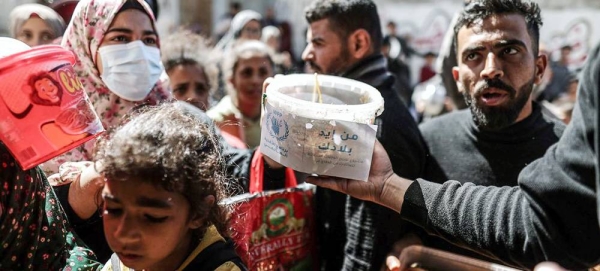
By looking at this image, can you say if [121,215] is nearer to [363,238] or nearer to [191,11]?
[363,238]

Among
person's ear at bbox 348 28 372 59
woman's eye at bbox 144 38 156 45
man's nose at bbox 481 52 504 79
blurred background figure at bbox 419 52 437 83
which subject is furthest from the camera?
blurred background figure at bbox 419 52 437 83

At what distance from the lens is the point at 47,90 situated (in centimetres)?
170

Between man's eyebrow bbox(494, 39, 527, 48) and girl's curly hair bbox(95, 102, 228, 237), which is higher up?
man's eyebrow bbox(494, 39, 527, 48)

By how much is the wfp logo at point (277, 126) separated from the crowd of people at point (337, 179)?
0.19 m

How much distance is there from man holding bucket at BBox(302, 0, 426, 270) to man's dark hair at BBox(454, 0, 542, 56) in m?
0.53

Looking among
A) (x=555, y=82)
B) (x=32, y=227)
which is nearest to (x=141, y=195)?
(x=32, y=227)

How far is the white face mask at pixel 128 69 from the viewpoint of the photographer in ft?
9.12

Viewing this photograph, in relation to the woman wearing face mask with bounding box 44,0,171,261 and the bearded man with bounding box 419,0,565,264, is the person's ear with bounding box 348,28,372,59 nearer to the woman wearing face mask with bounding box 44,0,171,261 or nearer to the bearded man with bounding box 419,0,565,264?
the bearded man with bounding box 419,0,565,264

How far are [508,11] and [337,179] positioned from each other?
46.8 inches

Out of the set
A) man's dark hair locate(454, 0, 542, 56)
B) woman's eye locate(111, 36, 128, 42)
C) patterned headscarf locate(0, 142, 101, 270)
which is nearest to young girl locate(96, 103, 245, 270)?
patterned headscarf locate(0, 142, 101, 270)

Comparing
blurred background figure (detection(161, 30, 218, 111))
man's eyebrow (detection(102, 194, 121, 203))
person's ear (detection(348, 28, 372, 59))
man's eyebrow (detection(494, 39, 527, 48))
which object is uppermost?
man's eyebrow (detection(494, 39, 527, 48))

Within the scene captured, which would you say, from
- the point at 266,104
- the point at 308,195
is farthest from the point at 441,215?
the point at 308,195

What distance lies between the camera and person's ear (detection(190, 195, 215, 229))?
5.75 ft

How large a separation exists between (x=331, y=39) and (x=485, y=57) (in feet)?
3.04
